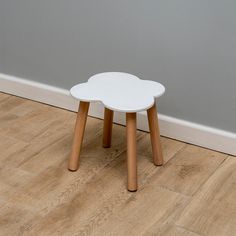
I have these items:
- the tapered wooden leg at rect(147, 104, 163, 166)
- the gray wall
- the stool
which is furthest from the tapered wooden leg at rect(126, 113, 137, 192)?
the gray wall

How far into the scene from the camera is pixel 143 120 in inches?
87.8

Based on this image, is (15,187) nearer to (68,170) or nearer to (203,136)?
(68,170)

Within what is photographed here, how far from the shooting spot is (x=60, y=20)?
7.50ft

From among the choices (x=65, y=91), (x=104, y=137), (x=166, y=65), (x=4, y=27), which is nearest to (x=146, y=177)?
(x=104, y=137)

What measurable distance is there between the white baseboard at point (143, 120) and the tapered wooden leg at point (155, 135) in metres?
0.22

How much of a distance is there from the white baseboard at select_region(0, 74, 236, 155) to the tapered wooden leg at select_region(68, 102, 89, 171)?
1.40 feet

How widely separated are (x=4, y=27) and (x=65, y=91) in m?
0.45

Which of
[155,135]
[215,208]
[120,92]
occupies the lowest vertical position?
[215,208]

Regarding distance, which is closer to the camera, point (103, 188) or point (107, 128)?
point (103, 188)

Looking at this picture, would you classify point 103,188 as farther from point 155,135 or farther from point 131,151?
point 155,135

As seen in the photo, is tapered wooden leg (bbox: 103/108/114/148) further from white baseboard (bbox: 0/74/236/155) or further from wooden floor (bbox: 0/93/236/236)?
white baseboard (bbox: 0/74/236/155)

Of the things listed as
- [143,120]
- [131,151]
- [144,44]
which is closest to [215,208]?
[131,151]

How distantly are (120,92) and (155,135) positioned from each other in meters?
0.23

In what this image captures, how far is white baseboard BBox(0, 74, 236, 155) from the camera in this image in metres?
2.06
